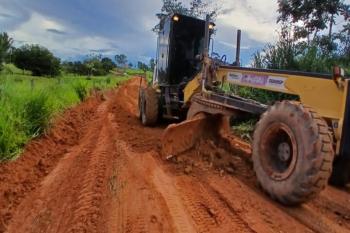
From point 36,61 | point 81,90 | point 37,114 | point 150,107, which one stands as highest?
point 36,61

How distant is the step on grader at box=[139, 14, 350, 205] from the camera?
411 centimetres

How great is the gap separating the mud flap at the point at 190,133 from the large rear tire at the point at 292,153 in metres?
1.44

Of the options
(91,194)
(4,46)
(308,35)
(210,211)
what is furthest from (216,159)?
(4,46)

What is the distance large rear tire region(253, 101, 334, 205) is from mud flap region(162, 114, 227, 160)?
4.74 ft

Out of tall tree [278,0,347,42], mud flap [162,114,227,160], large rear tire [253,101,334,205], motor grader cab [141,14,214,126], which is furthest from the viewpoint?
tall tree [278,0,347,42]

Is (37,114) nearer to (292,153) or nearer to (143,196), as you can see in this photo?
(143,196)

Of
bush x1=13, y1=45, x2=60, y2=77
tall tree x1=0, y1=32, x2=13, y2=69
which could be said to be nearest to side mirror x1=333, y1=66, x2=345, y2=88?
tall tree x1=0, y1=32, x2=13, y2=69

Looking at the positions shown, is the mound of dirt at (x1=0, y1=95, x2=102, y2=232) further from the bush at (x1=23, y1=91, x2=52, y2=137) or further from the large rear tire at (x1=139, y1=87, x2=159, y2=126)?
the large rear tire at (x1=139, y1=87, x2=159, y2=126)

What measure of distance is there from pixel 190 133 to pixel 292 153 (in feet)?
6.86

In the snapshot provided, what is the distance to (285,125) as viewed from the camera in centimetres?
450

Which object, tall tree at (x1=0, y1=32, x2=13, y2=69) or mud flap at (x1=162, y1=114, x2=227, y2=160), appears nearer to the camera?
mud flap at (x1=162, y1=114, x2=227, y2=160)

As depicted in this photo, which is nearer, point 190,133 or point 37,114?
point 190,133

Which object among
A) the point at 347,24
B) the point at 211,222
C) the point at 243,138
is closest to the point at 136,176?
the point at 211,222

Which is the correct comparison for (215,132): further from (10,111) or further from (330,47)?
(330,47)
